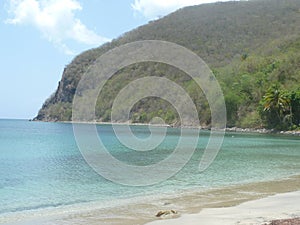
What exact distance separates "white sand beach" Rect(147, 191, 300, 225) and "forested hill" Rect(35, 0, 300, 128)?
230 feet

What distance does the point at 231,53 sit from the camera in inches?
6275

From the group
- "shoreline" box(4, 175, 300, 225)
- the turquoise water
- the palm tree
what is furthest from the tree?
"shoreline" box(4, 175, 300, 225)

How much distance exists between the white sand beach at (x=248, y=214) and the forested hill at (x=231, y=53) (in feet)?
230

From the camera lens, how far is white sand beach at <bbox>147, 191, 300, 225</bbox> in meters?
12.6

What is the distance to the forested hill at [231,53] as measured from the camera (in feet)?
309

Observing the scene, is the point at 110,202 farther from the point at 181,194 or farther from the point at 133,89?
the point at 133,89

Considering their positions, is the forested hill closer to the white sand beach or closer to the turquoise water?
the turquoise water

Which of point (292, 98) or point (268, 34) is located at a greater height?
point (268, 34)

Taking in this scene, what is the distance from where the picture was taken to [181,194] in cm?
1861

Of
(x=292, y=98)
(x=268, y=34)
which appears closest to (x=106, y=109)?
(x=268, y=34)

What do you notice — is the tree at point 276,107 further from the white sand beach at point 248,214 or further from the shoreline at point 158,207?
the white sand beach at point 248,214

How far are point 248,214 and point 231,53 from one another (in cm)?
15034

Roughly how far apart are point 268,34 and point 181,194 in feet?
496

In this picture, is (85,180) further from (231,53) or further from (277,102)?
(231,53)
